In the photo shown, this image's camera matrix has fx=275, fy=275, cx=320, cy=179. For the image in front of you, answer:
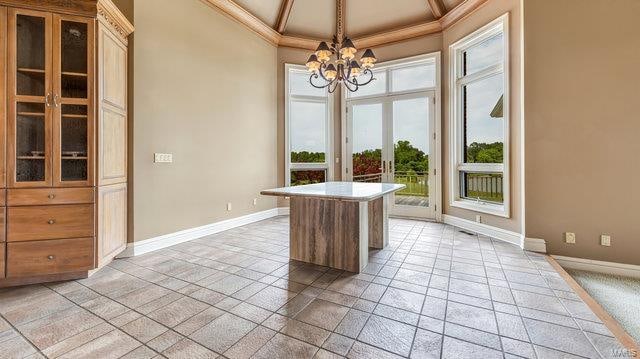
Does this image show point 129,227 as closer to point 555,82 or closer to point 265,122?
point 265,122

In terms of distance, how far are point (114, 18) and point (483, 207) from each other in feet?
17.3

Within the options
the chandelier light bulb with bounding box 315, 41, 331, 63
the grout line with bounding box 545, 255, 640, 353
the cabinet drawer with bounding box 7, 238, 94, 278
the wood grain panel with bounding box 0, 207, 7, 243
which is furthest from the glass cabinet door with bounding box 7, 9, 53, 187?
the grout line with bounding box 545, 255, 640, 353

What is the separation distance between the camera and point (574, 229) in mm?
3293

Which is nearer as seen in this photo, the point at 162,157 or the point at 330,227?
the point at 330,227

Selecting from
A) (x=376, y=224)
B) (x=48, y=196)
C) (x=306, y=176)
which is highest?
(x=306, y=176)

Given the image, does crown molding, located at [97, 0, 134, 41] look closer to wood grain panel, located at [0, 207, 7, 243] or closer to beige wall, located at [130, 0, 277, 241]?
beige wall, located at [130, 0, 277, 241]

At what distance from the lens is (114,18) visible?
2.82 m

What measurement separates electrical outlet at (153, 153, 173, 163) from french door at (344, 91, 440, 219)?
132 inches

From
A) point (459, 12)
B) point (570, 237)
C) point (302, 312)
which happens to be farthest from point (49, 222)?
point (459, 12)

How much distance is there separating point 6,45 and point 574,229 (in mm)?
6068

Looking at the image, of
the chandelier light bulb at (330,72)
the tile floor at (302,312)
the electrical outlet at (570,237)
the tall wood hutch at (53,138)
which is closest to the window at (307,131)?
the chandelier light bulb at (330,72)

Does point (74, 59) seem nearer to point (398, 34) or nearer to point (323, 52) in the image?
point (323, 52)

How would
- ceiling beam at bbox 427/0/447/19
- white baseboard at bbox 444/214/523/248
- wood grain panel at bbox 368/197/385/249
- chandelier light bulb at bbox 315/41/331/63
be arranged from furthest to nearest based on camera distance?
ceiling beam at bbox 427/0/447/19 < white baseboard at bbox 444/214/523/248 < wood grain panel at bbox 368/197/385/249 < chandelier light bulb at bbox 315/41/331/63

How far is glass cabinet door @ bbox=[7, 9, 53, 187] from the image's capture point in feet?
7.83
